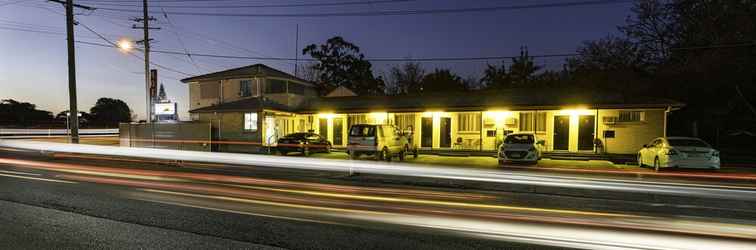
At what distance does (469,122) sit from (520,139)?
5794 millimetres

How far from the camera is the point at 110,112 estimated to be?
8725cm

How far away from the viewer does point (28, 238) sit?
6.00 m

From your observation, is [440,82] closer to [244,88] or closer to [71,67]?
[244,88]

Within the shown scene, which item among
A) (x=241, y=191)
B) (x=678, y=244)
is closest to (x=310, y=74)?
(x=241, y=191)

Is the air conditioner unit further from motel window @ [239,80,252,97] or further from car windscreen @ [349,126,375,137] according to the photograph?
motel window @ [239,80,252,97]

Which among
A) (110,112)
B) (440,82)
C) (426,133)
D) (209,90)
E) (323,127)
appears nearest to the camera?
(426,133)

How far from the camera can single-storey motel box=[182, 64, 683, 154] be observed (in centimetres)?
2103

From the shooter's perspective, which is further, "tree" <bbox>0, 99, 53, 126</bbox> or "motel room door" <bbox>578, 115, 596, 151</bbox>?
"tree" <bbox>0, 99, 53, 126</bbox>

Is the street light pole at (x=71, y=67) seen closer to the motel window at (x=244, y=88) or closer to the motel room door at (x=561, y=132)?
the motel window at (x=244, y=88)

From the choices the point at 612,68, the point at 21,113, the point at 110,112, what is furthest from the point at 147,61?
the point at 110,112

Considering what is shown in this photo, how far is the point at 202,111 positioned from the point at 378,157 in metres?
15.8

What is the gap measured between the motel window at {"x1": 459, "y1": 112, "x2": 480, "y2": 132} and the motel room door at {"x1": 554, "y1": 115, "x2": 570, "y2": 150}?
4.18 m

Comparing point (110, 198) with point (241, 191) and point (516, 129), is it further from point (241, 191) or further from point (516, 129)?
point (516, 129)

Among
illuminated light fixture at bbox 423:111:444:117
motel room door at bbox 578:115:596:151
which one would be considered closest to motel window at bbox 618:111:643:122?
motel room door at bbox 578:115:596:151
